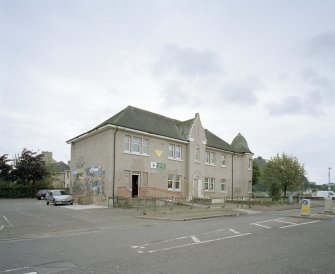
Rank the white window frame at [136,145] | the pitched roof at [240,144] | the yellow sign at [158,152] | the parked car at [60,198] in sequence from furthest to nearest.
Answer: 1. the pitched roof at [240,144]
2. the yellow sign at [158,152]
3. the white window frame at [136,145]
4. the parked car at [60,198]

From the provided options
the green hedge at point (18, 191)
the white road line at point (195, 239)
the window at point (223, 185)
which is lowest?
the green hedge at point (18, 191)

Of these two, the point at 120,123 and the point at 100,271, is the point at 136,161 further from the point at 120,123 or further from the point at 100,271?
the point at 100,271

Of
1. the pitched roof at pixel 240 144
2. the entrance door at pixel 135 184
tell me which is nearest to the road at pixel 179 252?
the entrance door at pixel 135 184

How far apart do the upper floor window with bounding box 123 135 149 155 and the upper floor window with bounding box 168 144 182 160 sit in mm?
3816

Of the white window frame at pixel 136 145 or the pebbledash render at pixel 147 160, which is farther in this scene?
the white window frame at pixel 136 145

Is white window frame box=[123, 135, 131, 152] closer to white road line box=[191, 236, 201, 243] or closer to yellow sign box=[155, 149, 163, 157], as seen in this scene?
yellow sign box=[155, 149, 163, 157]

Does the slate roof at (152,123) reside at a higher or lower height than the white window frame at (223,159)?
higher

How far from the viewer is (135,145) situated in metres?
32.8

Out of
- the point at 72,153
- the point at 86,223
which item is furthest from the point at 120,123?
the point at 86,223

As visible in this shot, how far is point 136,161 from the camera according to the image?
3241cm

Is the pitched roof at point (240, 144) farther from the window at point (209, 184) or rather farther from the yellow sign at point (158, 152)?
the yellow sign at point (158, 152)

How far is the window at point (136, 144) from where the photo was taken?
32.5 m

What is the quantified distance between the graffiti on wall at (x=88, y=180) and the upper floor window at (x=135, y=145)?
295 cm

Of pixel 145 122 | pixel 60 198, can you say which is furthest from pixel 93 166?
pixel 145 122
